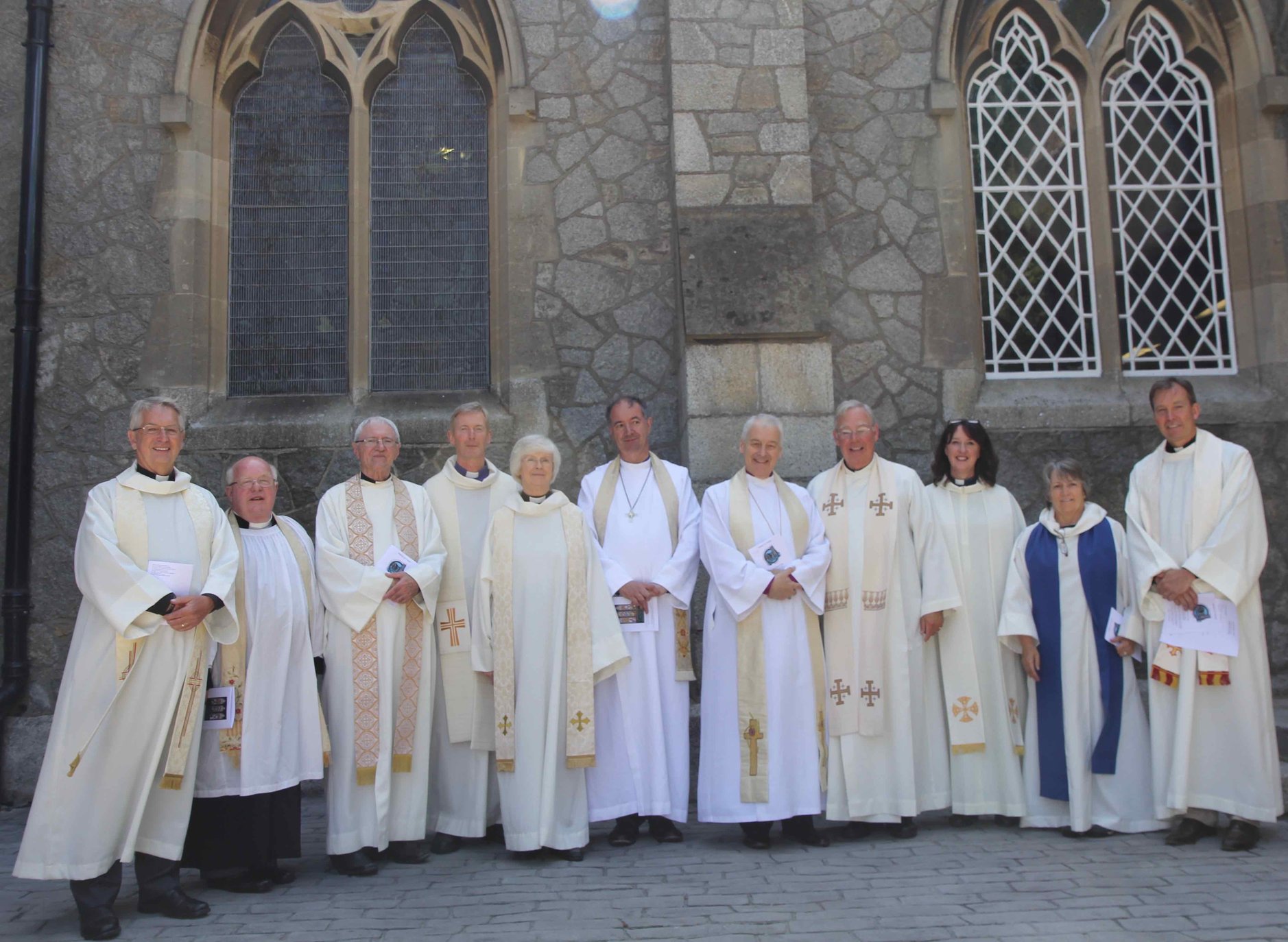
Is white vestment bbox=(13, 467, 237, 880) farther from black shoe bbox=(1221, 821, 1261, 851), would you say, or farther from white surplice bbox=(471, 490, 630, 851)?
black shoe bbox=(1221, 821, 1261, 851)

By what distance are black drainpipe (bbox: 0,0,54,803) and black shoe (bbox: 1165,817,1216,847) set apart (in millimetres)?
5944

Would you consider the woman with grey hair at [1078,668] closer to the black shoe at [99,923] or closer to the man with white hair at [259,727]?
the man with white hair at [259,727]

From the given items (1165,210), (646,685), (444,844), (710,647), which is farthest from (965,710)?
(1165,210)

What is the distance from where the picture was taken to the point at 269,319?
7.62 metres

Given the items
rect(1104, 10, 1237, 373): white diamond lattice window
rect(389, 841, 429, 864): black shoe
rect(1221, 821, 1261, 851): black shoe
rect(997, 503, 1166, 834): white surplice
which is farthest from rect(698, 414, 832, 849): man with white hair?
rect(1104, 10, 1237, 373): white diamond lattice window

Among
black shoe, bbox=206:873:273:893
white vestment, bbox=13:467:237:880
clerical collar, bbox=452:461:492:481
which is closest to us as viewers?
white vestment, bbox=13:467:237:880

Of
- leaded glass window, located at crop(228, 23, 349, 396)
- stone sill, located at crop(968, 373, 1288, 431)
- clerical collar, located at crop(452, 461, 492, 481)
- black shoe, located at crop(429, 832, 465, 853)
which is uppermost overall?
leaded glass window, located at crop(228, 23, 349, 396)

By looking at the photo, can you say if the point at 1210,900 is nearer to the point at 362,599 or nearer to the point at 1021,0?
the point at 362,599

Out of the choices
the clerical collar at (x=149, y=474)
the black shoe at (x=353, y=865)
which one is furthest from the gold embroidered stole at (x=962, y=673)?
the clerical collar at (x=149, y=474)

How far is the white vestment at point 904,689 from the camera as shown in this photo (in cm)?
514

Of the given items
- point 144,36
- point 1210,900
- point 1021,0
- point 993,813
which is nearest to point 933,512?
point 993,813

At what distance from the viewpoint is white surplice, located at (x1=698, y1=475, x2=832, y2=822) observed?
5082 millimetres

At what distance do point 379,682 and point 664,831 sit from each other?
136cm

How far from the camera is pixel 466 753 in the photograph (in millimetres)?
5285
